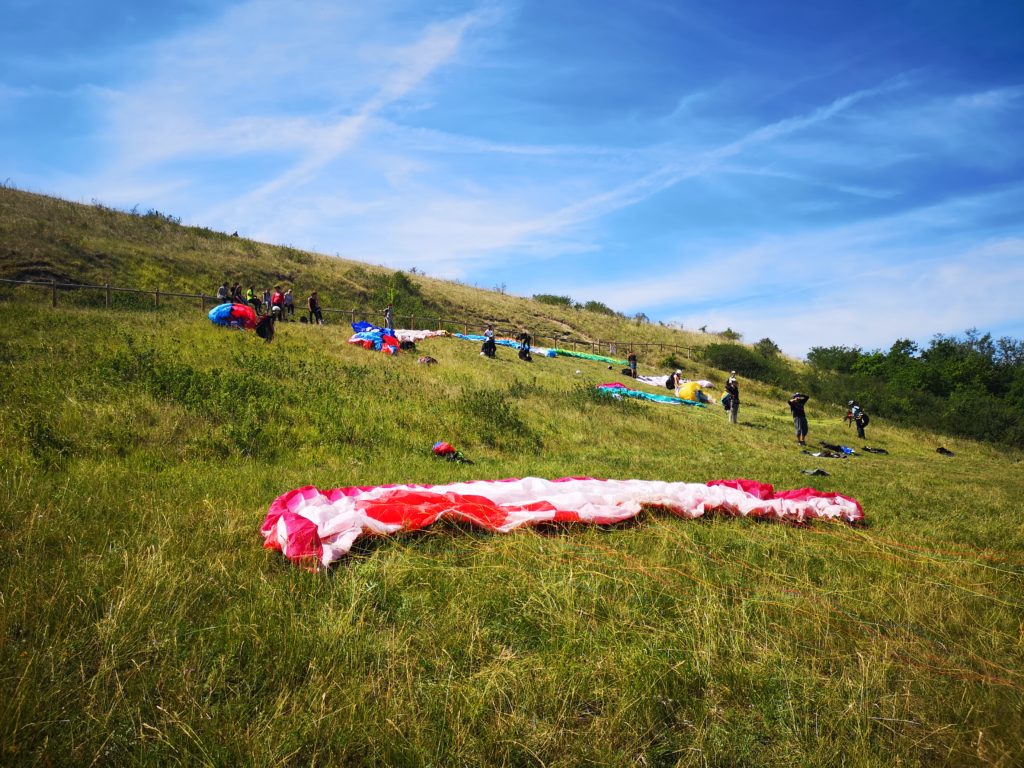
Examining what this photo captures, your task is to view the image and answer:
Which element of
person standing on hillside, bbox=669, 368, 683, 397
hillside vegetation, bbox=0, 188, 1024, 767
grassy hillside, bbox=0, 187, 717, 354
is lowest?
hillside vegetation, bbox=0, 188, 1024, 767

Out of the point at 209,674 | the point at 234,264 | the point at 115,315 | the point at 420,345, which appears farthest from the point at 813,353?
the point at 209,674

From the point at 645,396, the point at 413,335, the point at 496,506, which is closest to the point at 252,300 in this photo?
the point at 413,335

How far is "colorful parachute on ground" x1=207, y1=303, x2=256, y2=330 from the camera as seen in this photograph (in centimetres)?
1800

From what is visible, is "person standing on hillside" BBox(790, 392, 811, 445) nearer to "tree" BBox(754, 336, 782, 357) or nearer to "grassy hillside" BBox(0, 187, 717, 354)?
"grassy hillside" BBox(0, 187, 717, 354)

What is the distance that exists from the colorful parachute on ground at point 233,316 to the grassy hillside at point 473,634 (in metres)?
10.6

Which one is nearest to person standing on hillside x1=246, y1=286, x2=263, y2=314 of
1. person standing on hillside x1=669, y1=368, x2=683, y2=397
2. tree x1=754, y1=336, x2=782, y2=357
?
person standing on hillside x1=669, y1=368, x2=683, y2=397

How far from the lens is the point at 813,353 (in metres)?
61.2

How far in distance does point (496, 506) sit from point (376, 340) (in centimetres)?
1573

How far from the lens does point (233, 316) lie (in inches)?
719

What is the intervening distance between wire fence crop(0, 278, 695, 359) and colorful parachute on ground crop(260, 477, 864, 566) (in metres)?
20.3

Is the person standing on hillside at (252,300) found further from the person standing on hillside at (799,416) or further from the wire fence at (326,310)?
the person standing on hillside at (799,416)

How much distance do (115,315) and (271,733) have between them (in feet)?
65.3

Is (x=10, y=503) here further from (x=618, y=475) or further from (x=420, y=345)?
(x=420, y=345)

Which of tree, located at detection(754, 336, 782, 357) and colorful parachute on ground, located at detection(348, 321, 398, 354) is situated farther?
tree, located at detection(754, 336, 782, 357)
